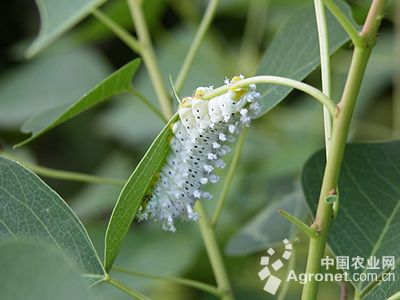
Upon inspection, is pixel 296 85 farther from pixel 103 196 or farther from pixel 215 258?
pixel 103 196

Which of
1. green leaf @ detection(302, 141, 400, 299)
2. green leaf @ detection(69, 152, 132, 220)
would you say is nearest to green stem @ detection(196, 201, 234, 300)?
green leaf @ detection(302, 141, 400, 299)

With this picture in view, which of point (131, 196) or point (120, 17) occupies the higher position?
point (120, 17)

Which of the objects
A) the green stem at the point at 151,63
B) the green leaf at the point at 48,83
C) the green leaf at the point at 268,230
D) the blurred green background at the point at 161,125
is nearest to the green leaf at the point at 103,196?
Result: the blurred green background at the point at 161,125

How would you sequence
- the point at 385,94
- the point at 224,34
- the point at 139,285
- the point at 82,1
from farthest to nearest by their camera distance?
the point at 224,34 → the point at 385,94 → the point at 139,285 → the point at 82,1

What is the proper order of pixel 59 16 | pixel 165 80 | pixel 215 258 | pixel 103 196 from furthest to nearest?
A: pixel 165 80 < pixel 103 196 < pixel 215 258 < pixel 59 16

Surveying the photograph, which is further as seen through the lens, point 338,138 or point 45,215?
point 45,215

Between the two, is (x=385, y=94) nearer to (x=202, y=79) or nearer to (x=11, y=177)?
(x=202, y=79)

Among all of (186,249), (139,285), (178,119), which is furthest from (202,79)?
(178,119)

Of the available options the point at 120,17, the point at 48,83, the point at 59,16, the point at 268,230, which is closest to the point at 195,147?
the point at 59,16

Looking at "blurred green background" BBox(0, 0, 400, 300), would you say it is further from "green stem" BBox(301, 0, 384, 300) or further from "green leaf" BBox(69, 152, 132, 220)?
"green stem" BBox(301, 0, 384, 300)
